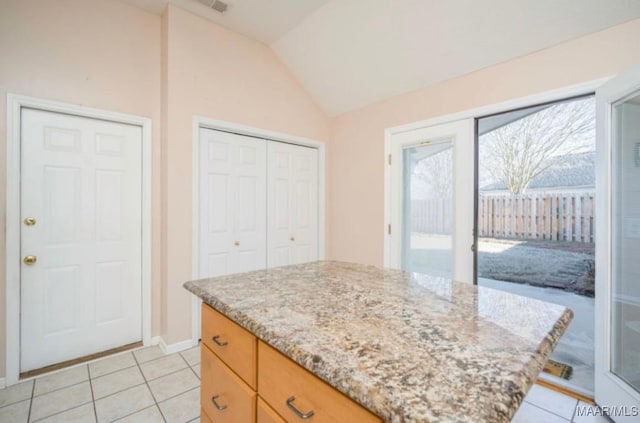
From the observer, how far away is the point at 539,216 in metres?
2.19

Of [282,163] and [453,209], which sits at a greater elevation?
[282,163]

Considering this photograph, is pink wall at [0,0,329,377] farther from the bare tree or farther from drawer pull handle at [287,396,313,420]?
the bare tree

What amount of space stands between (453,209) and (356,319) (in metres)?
2.05

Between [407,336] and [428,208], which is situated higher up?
[428,208]

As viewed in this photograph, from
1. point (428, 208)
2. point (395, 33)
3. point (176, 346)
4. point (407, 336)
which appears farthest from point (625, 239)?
point (176, 346)

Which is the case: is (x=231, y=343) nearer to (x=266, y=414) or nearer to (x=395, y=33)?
(x=266, y=414)

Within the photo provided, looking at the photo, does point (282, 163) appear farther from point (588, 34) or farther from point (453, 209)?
point (588, 34)

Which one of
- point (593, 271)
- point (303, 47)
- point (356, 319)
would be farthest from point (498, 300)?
point (303, 47)

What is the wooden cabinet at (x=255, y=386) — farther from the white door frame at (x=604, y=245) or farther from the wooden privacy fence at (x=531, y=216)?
the wooden privacy fence at (x=531, y=216)

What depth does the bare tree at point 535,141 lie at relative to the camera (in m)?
2.03

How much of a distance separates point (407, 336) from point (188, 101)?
269cm

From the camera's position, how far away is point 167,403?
187 centimetres

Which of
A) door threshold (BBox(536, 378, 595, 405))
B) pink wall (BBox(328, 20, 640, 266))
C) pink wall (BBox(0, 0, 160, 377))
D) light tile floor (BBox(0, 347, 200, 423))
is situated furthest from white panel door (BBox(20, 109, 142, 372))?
door threshold (BBox(536, 378, 595, 405))

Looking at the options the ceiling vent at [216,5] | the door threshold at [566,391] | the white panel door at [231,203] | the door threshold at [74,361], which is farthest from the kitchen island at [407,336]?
the ceiling vent at [216,5]
